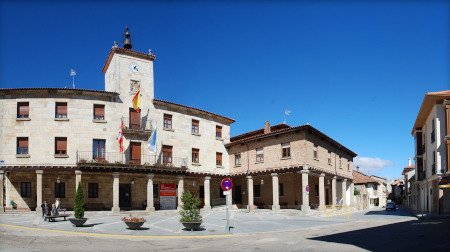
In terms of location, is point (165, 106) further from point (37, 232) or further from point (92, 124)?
point (37, 232)

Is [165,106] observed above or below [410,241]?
above

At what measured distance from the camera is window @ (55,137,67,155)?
31.4m

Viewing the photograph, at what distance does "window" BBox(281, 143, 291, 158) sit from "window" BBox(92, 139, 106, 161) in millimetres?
16408

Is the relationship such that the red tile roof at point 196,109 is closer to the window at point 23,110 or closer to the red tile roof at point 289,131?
the red tile roof at point 289,131

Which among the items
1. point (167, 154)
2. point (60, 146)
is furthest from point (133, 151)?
point (60, 146)

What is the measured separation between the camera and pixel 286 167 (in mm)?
35406

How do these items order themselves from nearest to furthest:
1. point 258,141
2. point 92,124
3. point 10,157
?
point 10,157
point 92,124
point 258,141

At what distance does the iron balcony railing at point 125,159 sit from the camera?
3147 centimetres

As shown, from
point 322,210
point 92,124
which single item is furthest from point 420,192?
point 92,124

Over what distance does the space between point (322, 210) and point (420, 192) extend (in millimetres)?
16600

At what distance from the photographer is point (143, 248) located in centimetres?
1484

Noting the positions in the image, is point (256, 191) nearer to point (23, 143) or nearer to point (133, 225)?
point (133, 225)

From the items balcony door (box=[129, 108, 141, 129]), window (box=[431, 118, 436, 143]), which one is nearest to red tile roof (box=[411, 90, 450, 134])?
window (box=[431, 118, 436, 143])

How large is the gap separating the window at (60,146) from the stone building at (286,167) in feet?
57.0
